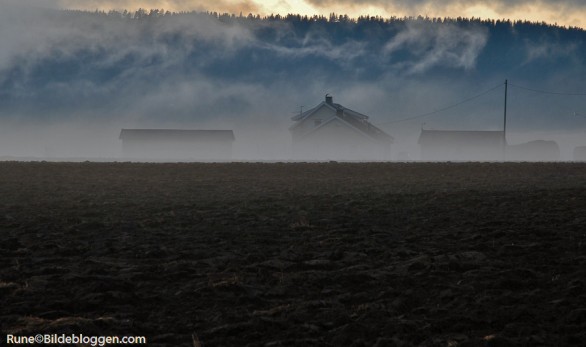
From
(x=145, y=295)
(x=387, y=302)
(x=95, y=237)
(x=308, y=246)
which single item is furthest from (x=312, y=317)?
(x=95, y=237)

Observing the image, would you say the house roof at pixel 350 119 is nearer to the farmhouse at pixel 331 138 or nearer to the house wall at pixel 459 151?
the farmhouse at pixel 331 138

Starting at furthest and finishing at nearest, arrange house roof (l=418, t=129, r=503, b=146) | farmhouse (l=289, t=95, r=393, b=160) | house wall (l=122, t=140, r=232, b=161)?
house roof (l=418, t=129, r=503, b=146) → house wall (l=122, t=140, r=232, b=161) → farmhouse (l=289, t=95, r=393, b=160)

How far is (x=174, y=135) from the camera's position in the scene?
10644 cm

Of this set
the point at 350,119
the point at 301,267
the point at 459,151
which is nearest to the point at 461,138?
the point at 459,151

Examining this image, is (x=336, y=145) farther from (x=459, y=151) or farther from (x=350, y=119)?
(x=459, y=151)

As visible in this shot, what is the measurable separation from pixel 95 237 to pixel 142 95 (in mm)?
187616

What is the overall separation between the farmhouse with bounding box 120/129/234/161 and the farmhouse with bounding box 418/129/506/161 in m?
32.2

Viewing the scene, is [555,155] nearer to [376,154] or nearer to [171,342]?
[376,154]

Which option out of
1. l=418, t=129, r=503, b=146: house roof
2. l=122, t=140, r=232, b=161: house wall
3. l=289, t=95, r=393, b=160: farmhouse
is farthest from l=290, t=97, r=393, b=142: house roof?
l=418, t=129, r=503, b=146: house roof

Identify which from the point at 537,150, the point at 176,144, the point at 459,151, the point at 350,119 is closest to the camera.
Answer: the point at 350,119

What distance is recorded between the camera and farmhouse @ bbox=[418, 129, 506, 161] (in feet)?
354

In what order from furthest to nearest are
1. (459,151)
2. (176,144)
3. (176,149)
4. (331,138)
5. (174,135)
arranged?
(459,151)
(174,135)
(176,144)
(176,149)
(331,138)

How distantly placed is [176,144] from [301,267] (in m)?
95.9

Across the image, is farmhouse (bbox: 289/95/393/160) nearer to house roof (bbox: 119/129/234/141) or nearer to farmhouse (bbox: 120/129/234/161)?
farmhouse (bbox: 120/129/234/161)
